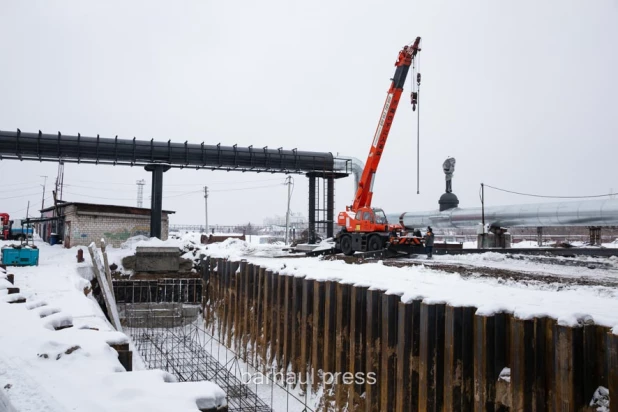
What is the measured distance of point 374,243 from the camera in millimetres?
18156

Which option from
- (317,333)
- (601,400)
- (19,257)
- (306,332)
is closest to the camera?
(601,400)

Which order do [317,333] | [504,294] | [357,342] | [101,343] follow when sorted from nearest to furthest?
[101,343] → [504,294] → [357,342] → [317,333]

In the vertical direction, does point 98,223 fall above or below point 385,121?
below

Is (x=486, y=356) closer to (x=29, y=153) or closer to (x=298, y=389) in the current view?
(x=298, y=389)

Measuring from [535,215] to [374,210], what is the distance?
804 centimetres

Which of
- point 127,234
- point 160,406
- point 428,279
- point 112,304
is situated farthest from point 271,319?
point 127,234

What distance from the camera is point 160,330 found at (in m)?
15.9

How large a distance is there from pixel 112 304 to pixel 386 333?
923 centimetres

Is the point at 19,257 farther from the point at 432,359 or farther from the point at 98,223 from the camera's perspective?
the point at 432,359

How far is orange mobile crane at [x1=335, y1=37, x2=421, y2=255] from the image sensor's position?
18.3 metres

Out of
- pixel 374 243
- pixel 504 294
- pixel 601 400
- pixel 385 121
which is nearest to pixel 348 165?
pixel 385 121

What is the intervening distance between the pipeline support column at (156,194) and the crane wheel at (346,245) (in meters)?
11.2

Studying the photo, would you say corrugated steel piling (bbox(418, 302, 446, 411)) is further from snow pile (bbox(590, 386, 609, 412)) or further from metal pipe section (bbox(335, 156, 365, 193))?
metal pipe section (bbox(335, 156, 365, 193))

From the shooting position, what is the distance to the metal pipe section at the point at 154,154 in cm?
2234
